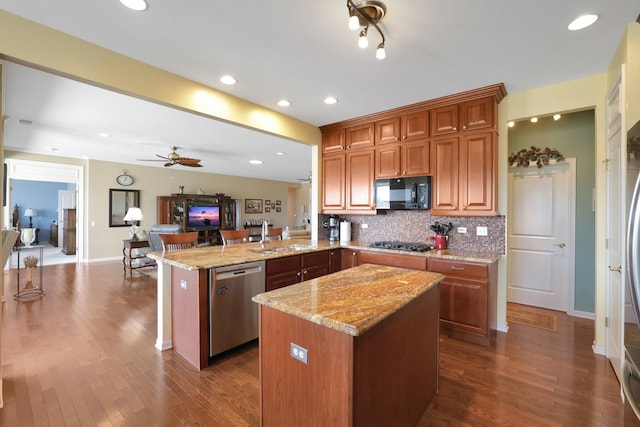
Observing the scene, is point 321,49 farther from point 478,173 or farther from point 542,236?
point 542,236

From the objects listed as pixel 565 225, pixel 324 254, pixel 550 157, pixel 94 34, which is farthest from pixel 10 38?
pixel 565 225

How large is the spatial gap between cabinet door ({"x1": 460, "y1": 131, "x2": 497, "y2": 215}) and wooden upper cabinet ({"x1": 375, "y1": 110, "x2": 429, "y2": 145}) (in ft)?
1.64

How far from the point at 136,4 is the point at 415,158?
2998mm

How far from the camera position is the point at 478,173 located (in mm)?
3066

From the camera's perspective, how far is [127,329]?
3135mm

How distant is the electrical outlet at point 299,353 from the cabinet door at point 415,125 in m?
2.99

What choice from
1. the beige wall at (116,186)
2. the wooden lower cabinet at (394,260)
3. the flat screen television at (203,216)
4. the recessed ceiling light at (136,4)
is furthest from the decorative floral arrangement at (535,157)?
the beige wall at (116,186)

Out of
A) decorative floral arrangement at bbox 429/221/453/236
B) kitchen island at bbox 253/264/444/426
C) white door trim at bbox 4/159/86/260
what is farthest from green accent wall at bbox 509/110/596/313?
white door trim at bbox 4/159/86/260

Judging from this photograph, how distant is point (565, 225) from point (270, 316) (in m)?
4.13

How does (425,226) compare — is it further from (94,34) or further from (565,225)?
(94,34)

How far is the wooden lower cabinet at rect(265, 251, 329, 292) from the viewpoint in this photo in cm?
287

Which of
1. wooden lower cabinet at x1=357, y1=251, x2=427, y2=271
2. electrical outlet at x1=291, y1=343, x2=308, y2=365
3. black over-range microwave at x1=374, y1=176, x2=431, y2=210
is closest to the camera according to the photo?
electrical outlet at x1=291, y1=343, x2=308, y2=365

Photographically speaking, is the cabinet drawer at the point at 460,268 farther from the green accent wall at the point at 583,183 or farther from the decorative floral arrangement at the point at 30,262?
the decorative floral arrangement at the point at 30,262

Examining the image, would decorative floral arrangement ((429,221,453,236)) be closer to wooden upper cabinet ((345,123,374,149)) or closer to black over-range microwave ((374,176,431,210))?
black over-range microwave ((374,176,431,210))
